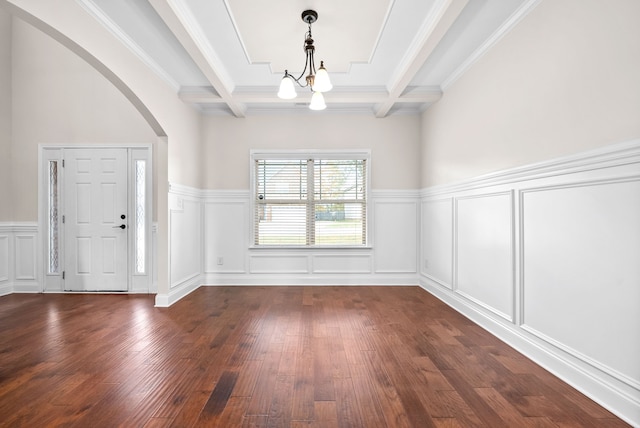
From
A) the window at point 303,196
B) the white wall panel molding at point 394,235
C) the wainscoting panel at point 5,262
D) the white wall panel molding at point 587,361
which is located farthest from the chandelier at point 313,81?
the wainscoting panel at point 5,262

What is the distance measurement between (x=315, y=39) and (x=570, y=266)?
2.93 meters

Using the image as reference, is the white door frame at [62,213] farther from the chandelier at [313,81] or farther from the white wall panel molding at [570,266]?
the white wall panel molding at [570,266]

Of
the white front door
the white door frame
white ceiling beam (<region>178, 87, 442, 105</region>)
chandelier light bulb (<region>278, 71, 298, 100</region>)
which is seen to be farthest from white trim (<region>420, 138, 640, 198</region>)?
the white front door

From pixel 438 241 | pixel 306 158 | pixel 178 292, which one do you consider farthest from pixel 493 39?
pixel 178 292

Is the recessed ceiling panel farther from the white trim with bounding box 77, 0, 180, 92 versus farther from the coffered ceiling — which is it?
the white trim with bounding box 77, 0, 180, 92

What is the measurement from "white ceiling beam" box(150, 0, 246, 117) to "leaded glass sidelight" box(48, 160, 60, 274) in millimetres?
2779

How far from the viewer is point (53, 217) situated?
4.88 m

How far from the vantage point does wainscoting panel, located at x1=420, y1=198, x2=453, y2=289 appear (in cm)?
425

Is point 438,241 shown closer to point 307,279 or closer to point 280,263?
point 307,279

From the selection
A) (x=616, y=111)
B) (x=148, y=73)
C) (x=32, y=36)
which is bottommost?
(x=616, y=111)

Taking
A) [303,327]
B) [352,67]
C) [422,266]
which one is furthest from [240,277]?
[352,67]

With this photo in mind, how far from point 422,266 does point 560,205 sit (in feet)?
9.92

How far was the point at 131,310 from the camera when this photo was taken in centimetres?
396

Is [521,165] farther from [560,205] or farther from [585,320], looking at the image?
[585,320]
